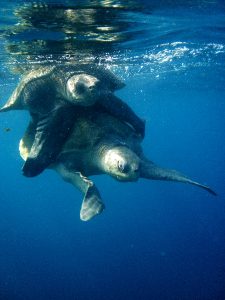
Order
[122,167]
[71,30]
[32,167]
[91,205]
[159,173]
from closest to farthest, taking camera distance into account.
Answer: [91,205] → [122,167] → [159,173] → [32,167] → [71,30]

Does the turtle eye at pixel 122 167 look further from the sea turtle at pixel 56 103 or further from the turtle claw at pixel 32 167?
the turtle claw at pixel 32 167

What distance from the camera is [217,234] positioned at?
3434 centimetres

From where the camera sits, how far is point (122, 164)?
712 cm

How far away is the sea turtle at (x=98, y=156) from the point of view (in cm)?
715

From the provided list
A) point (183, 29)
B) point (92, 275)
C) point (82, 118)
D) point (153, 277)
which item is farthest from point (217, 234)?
point (82, 118)

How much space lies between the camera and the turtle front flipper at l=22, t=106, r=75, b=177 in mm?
8094

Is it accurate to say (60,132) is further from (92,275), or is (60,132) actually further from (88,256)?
(88,256)

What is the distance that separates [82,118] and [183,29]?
571cm

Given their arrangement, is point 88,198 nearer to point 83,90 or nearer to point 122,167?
point 122,167

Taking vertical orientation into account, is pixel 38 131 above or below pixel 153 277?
above

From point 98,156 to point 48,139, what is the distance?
4.50 feet

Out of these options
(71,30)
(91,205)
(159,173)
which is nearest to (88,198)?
(91,205)

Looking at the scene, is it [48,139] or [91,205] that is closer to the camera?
[91,205]

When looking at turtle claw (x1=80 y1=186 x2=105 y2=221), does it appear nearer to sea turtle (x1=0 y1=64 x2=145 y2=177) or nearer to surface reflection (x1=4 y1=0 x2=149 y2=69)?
sea turtle (x1=0 y1=64 x2=145 y2=177)
